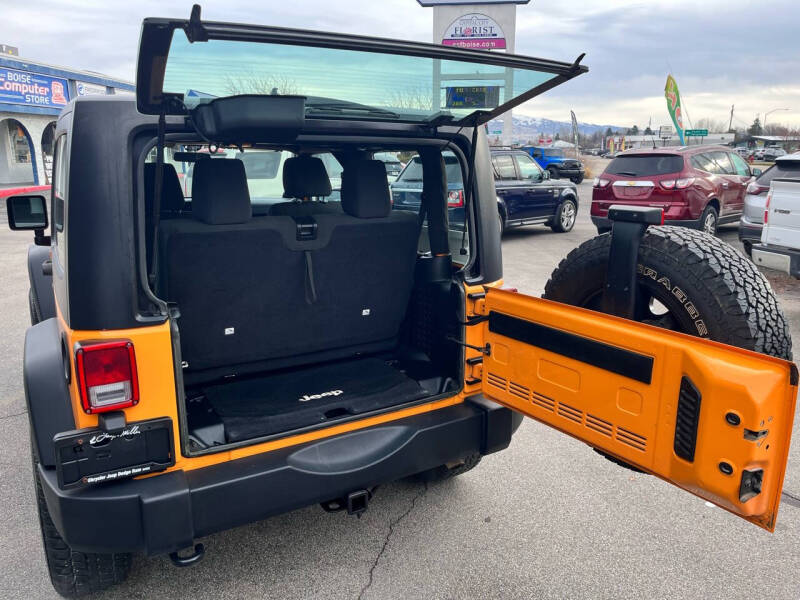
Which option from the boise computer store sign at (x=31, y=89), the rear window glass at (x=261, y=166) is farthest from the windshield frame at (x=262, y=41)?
the boise computer store sign at (x=31, y=89)

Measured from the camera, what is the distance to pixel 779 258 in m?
5.91

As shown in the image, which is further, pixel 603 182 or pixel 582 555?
pixel 603 182

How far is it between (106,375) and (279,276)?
966 millimetres

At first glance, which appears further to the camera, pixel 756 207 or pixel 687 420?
pixel 756 207

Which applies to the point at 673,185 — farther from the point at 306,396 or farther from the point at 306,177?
the point at 306,396

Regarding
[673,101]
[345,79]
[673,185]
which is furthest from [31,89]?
[673,101]

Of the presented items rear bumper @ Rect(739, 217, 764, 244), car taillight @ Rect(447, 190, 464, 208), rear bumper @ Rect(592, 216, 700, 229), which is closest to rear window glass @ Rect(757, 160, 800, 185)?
rear bumper @ Rect(739, 217, 764, 244)

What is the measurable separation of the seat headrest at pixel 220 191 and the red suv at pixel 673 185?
939cm

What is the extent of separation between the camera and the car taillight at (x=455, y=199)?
2.87m

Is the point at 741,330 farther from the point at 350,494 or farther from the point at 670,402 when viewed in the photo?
the point at 350,494

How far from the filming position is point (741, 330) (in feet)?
6.97

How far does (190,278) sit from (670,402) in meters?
1.90

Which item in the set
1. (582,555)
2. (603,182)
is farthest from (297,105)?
(603,182)

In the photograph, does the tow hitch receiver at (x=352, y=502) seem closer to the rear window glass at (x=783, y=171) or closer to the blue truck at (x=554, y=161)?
the rear window glass at (x=783, y=171)
